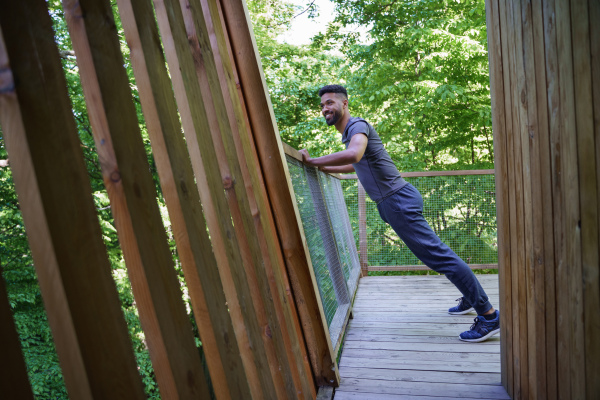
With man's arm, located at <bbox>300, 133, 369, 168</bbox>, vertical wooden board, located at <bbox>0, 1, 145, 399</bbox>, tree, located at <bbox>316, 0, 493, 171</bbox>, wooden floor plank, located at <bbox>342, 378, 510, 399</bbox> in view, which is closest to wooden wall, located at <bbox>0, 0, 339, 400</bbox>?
vertical wooden board, located at <bbox>0, 1, 145, 399</bbox>

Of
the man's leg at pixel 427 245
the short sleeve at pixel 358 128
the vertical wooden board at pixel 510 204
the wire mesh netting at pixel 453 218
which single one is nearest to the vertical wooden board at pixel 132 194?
the vertical wooden board at pixel 510 204

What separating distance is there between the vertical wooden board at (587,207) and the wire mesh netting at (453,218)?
14.2 ft

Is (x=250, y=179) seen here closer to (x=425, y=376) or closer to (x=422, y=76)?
(x=425, y=376)

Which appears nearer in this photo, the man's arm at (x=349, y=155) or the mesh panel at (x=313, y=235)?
the mesh panel at (x=313, y=235)

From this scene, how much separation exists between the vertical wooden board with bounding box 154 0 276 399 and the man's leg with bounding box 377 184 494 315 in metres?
2.07

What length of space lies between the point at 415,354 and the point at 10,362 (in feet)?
8.66

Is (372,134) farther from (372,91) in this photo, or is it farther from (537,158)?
(372,91)

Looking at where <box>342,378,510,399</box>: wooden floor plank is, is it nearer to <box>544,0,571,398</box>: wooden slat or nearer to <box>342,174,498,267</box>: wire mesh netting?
<box>544,0,571,398</box>: wooden slat

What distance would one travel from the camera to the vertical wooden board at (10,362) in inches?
22.6

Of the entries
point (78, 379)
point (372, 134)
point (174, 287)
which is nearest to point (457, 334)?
point (372, 134)

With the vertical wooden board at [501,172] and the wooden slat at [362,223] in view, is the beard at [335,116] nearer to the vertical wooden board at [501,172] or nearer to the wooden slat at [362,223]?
the vertical wooden board at [501,172]

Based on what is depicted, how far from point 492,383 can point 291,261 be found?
1.23 metres

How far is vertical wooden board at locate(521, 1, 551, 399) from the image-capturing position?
1.73 m

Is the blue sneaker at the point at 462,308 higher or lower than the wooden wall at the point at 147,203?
lower
